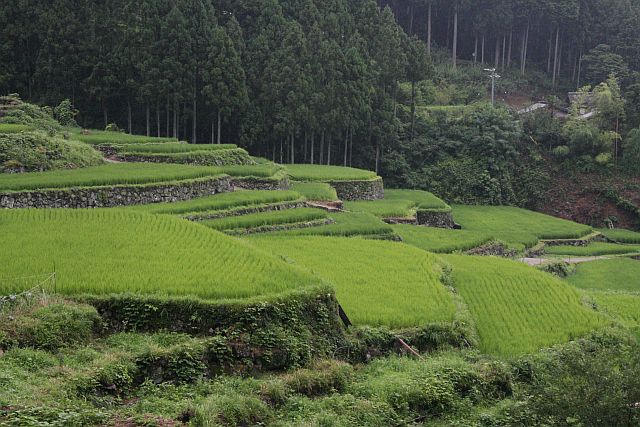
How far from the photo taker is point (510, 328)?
1560 centimetres

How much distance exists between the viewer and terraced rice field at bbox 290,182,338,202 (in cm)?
2998

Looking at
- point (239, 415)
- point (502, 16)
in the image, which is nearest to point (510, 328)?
point (239, 415)

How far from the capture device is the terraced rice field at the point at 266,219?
2141 cm

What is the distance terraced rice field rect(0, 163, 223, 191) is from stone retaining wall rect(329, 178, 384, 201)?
10340mm

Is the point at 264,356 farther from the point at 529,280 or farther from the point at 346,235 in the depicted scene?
the point at 346,235

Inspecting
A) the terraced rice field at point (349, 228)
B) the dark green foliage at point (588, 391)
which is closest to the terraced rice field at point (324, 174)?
the terraced rice field at point (349, 228)

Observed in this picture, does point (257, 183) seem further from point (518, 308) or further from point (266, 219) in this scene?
point (518, 308)

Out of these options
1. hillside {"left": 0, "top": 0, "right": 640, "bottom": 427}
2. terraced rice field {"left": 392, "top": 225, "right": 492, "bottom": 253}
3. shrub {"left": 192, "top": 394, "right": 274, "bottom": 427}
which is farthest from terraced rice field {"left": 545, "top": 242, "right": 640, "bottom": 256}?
shrub {"left": 192, "top": 394, "right": 274, "bottom": 427}

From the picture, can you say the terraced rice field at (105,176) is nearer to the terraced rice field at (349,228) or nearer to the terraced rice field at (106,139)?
the terraced rice field at (106,139)

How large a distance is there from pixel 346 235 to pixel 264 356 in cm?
1286

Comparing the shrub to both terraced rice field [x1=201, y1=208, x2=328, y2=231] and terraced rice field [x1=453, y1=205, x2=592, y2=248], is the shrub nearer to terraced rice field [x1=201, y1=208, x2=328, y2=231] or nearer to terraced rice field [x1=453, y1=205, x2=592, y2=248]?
terraced rice field [x1=201, y1=208, x2=328, y2=231]

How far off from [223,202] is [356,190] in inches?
534

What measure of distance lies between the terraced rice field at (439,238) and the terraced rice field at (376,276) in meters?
4.46

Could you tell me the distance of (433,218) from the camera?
34562 mm
